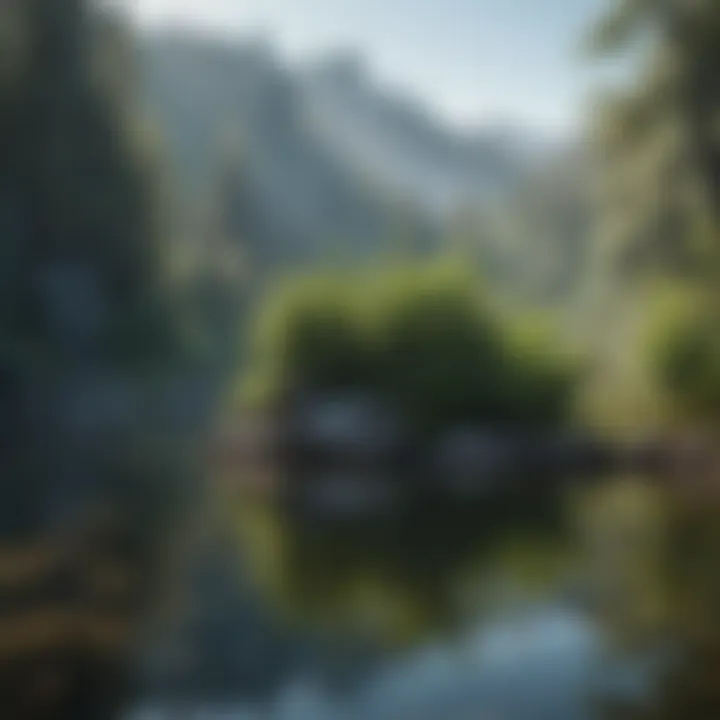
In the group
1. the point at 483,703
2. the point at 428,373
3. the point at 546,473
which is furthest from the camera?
the point at 428,373

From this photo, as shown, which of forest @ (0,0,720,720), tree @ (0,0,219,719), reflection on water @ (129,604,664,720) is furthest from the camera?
tree @ (0,0,219,719)

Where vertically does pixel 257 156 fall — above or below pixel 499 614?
above

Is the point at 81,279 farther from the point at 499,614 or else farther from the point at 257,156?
the point at 499,614

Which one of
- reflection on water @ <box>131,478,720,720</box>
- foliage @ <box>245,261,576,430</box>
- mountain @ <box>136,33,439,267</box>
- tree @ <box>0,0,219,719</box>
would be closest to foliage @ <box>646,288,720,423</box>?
foliage @ <box>245,261,576,430</box>

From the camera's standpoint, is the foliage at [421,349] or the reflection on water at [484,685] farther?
the foliage at [421,349]

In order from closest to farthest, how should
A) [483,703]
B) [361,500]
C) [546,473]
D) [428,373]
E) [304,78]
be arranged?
[483,703] < [361,500] < [546,473] < [428,373] < [304,78]

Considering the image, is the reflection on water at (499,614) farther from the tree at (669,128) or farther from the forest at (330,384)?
the tree at (669,128)

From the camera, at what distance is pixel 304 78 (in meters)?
30.6

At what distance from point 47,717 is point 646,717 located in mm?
1236

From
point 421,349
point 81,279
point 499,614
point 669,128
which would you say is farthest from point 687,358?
point 81,279

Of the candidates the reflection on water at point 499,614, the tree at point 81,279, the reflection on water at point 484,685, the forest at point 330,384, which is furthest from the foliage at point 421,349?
the reflection on water at point 484,685

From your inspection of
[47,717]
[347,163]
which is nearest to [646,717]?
[47,717]

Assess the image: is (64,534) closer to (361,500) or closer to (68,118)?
(361,500)

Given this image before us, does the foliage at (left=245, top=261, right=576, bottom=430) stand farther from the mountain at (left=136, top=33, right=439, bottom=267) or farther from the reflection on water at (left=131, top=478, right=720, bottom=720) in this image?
the reflection on water at (left=131, top=478, right=720, bottom=720)
